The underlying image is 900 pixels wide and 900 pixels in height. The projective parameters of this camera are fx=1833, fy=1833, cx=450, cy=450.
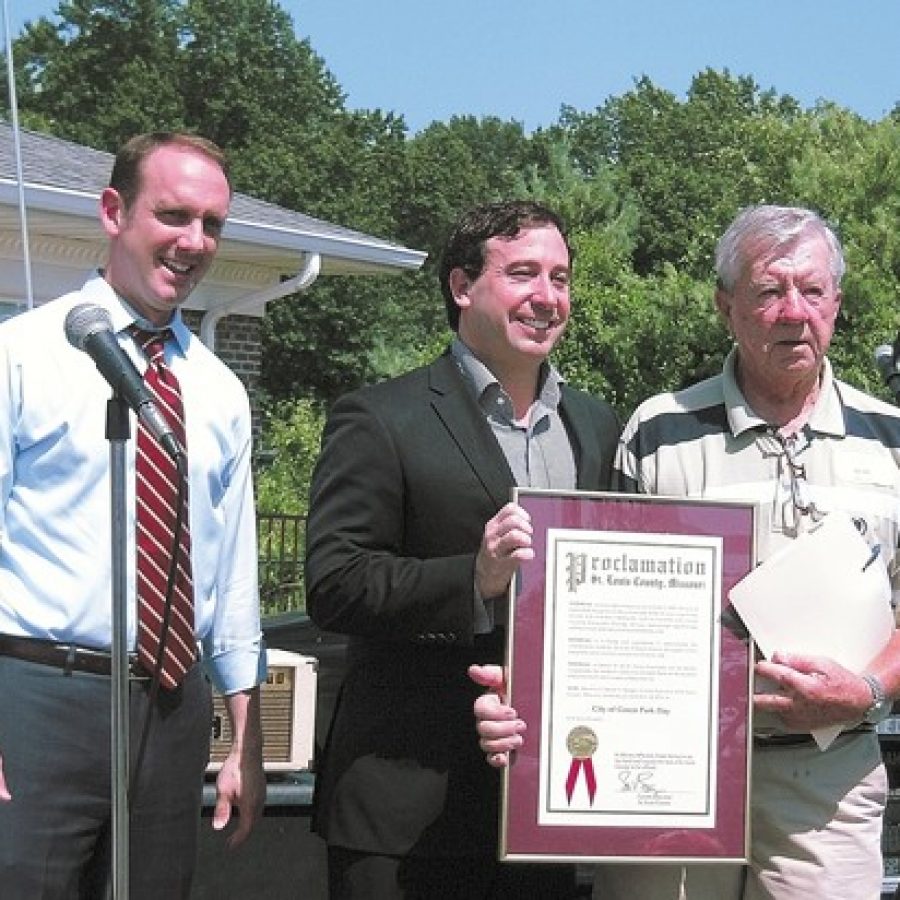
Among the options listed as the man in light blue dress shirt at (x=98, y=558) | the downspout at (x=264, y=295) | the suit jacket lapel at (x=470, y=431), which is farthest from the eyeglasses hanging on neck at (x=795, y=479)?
the downspout at (x=264, y=295)

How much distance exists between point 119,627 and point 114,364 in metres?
0.45

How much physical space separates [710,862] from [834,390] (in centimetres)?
101

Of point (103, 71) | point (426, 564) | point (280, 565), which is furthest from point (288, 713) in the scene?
point (103, 71)

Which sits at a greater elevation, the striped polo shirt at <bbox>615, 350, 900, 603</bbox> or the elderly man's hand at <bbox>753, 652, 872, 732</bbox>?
the striped polo shirt at <bbox>615, 350, 900, 603</bbox>

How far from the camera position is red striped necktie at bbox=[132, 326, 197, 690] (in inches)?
140

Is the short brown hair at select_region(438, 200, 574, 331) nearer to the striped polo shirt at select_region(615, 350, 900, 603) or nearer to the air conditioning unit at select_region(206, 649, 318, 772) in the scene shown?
the striped polo shirt at select_region(615, 350, 900, 603)

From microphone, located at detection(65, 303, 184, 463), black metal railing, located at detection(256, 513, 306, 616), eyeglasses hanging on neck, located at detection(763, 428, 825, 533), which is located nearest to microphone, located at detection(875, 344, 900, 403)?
eyeglasses hanging on neck, located at detection(763, 428, 825, 533)

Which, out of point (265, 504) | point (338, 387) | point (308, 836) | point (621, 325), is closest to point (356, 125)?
point (338, 387)

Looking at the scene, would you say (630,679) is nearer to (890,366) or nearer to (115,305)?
(115,305)

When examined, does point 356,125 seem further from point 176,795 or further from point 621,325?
point 176,795

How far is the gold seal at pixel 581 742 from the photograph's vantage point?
11.4 feet

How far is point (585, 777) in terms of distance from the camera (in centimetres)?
349

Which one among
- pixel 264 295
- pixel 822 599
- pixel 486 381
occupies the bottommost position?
pixel 822 599

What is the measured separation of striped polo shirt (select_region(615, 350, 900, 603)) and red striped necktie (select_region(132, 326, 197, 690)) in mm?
923
